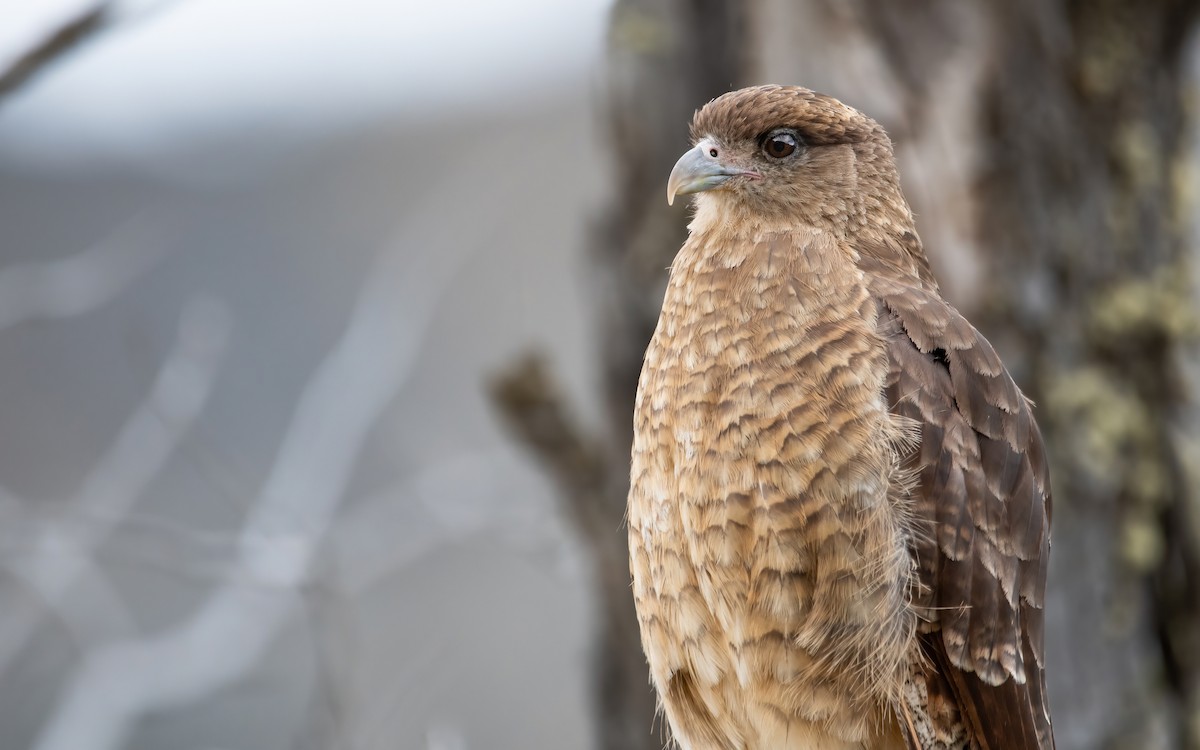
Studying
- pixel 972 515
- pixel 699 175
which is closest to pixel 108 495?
pixel 699 175

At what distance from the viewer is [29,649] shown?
452 centimetres

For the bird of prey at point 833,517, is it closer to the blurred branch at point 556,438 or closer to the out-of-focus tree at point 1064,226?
the out-of-focus tree at point 1064,226

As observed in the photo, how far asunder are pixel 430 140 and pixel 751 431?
19.0ft

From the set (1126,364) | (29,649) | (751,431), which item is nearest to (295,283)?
(29,649)

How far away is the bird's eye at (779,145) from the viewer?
8.24ft

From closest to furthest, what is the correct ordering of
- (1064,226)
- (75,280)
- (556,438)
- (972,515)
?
(972,515) < (1064,226) < (556,438) < (75,280)

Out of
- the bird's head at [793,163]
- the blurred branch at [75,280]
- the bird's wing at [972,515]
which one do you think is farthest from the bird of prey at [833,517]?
the blurred branch at [75,280]

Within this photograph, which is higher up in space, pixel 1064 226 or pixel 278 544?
pixel 1064 226

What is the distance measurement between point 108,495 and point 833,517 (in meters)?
2.82

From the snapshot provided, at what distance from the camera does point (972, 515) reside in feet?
6.86

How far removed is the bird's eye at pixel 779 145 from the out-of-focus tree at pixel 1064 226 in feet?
2.43

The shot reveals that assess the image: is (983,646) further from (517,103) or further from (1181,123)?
(517,103)

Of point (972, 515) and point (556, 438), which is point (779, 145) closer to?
point (972, 515)

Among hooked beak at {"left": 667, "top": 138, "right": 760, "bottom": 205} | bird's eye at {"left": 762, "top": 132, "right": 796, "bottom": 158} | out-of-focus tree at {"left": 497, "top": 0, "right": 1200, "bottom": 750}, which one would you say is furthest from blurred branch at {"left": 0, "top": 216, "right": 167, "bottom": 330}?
bird's eye at {"left": 762, "top": 132, "right": 796, "bottom": 158}
